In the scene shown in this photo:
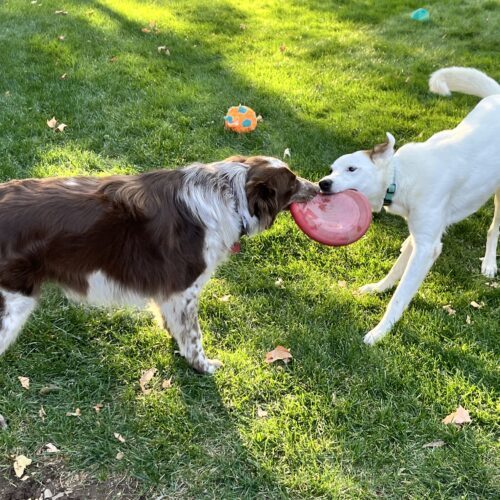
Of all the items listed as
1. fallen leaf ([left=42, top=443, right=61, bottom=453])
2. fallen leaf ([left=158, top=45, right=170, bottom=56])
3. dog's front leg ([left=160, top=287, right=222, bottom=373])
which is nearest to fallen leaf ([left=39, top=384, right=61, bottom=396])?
fallen leaf ([left=42, top=443, right=61, bottom=453])

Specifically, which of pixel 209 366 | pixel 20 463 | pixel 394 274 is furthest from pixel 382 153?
pixel 20 463

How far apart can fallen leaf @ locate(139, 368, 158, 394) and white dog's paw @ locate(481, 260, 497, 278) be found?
117 inches

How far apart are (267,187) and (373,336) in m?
1.44

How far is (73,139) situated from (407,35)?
20.2 feet

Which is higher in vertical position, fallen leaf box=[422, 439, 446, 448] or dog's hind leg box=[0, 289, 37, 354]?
dog's hind leg box=[0, 289, 37, 354]

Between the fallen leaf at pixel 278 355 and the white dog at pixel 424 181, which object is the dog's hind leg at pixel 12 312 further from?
the white dog at pixel 424 181

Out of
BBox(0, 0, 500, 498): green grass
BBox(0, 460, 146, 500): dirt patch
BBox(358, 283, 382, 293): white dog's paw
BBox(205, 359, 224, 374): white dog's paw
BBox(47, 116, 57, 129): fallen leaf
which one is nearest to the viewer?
BBox(0, 460, 146, 500): dirt patch

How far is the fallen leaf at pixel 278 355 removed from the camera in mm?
3814

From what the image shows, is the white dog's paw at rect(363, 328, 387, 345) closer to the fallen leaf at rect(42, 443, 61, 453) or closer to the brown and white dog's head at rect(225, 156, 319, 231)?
the brown and white dog's head at rect(225, 156, 319, 231)

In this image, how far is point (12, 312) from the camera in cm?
309

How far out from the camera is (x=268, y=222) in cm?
357

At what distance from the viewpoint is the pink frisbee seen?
3918 mm

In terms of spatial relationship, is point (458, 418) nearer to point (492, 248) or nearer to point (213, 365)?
point (213, 365)

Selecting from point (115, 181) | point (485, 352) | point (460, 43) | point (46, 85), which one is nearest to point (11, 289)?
point (115, 181)
